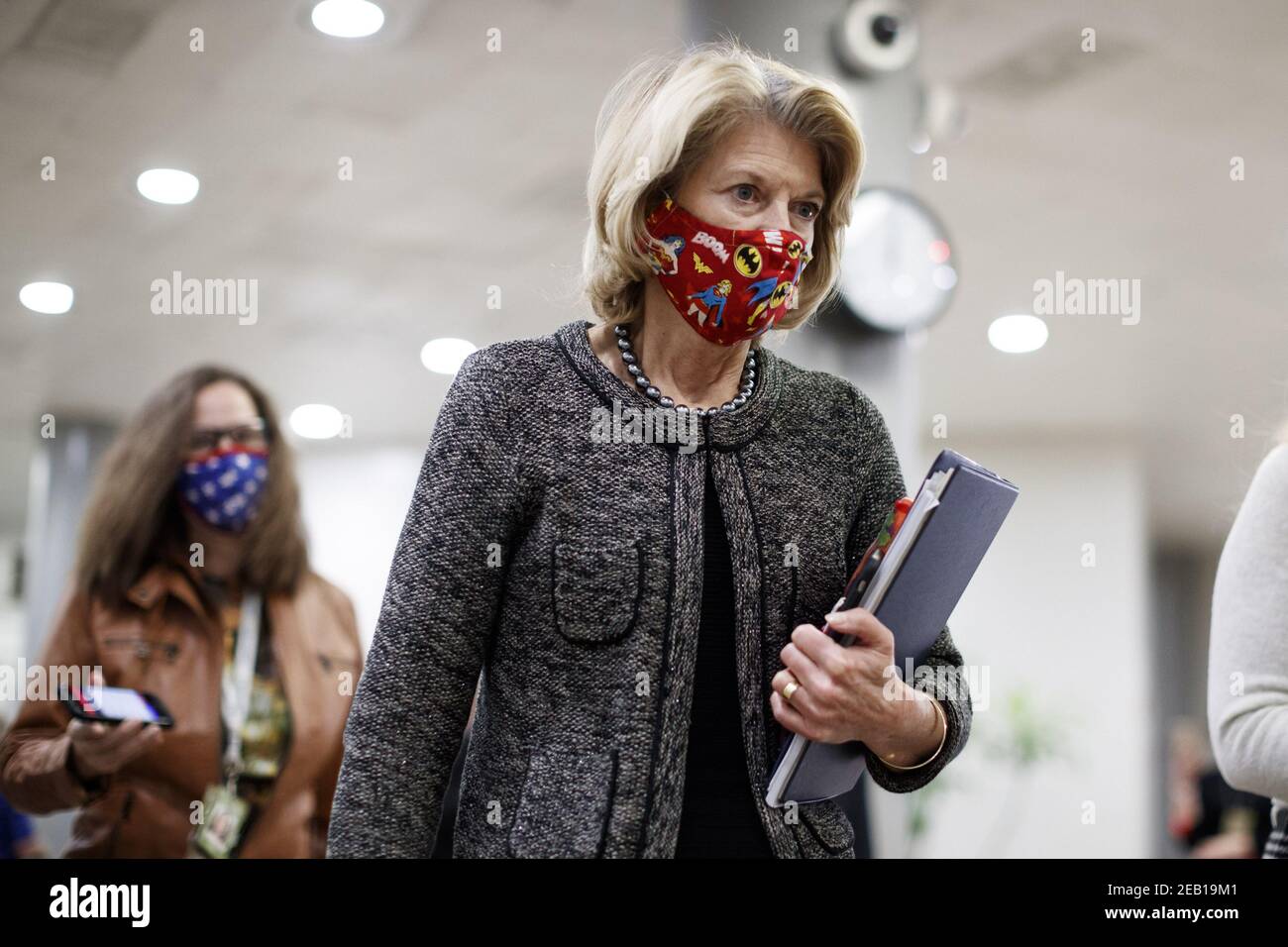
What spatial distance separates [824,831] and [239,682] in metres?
1.39

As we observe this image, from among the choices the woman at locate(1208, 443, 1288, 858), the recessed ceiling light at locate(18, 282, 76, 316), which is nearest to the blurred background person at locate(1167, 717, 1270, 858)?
the woman at locate(1208, 443, 1288, 858)

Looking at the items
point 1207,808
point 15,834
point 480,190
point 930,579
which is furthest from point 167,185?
point 1207,808

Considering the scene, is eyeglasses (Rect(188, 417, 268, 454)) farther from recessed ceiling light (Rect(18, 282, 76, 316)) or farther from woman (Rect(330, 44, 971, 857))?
recessed ceiling light (Rect(18, 282, 76, 316))

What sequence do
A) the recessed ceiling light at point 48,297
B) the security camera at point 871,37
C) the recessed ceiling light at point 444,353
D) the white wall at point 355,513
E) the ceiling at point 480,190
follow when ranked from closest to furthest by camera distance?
the security camera at point 871,37 → the ceiling at point 480,190 → the recessed ceiling light at point 48,297 → the recessed ceiling light at point 444,353 → the white wall at point 355,513

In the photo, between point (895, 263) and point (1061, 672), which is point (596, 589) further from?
point (1061, 672)

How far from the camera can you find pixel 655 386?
4.28ft

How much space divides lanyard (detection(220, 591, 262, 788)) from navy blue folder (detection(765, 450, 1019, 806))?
4.30 feet

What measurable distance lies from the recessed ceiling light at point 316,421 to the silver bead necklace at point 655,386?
687 cm

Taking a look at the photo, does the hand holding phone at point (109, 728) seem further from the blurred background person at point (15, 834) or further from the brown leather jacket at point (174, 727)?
the blurred background person at point (15, 834)

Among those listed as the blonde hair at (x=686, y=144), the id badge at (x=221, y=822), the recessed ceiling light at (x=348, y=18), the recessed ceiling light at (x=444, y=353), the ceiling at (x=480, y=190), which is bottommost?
the id badge at (x=221, y=822)

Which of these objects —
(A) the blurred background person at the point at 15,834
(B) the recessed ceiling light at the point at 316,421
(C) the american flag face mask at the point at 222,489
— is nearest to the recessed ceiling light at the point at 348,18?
(C) the american flag face mask at the point at 222,489

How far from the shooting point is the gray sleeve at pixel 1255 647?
142 centimetres

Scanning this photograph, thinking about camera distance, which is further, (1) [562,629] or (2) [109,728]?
(2) [109,728]

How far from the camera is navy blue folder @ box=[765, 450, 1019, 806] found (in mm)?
1148
